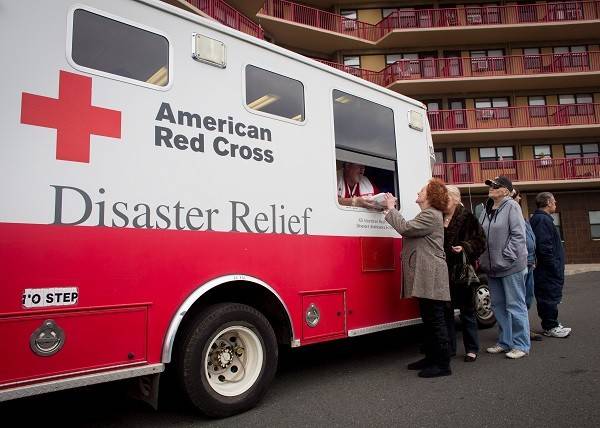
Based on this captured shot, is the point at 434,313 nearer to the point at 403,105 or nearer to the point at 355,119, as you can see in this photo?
the point at 355,119

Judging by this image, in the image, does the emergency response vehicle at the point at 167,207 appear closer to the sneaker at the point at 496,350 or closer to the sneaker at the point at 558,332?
the sneaker at the point at 496,350

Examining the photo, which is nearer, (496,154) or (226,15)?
(226,15)

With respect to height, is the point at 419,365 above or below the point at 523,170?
below

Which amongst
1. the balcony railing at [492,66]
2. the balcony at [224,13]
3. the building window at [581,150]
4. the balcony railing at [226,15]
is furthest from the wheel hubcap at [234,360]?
the building window at [581,150]

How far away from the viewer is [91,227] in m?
3.07

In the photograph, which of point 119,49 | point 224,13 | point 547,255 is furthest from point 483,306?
point 224,13

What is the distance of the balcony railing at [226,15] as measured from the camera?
1920cm

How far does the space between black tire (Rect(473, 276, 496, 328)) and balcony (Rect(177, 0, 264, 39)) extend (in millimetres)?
15114

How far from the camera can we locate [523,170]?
86.0 feet

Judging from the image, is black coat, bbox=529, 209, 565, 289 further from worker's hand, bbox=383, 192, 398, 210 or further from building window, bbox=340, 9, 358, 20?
building window, bbox=340, 9, 358, 20

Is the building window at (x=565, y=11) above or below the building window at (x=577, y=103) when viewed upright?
above

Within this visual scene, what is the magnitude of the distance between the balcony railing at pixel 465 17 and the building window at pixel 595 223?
35.3 feet

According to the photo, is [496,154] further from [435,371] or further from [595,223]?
[435,371]

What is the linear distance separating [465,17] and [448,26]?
59.3 inches
